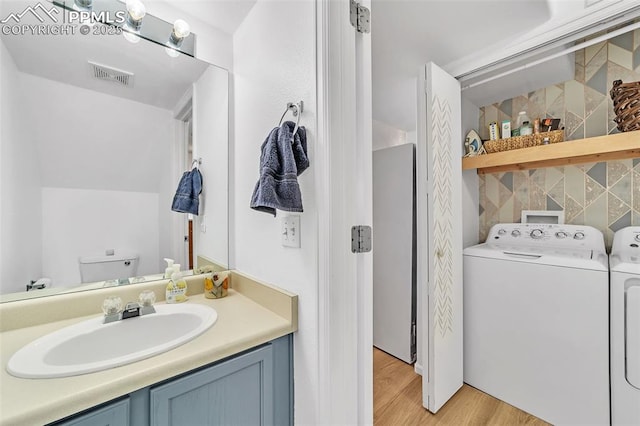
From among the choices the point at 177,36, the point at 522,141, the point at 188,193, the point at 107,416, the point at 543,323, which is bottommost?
the point at 543,323

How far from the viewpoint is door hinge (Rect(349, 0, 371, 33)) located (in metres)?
0.95

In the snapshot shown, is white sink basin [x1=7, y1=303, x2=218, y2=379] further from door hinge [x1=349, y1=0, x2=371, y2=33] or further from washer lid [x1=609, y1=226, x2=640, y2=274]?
washer lid [x1=609, y1=226, x2=640, y2=274]

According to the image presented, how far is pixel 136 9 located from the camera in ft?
3.76

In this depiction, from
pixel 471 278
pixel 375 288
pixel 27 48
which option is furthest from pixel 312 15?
pixel 375 288

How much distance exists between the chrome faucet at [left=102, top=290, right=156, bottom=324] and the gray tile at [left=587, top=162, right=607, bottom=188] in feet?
9.37

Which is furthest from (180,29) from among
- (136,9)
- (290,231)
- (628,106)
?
(628,106)

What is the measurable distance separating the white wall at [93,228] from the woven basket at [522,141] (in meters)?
2.26

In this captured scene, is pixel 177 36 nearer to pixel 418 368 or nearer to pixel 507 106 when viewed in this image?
pixel 507 106

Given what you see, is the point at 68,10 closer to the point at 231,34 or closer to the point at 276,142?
the point at 231,34

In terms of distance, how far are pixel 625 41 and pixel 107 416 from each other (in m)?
3.24

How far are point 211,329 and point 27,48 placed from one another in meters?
1.29

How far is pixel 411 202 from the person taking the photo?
2.22 metres

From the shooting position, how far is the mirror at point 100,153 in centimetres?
98

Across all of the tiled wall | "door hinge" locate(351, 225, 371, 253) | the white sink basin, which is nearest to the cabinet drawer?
the white sink basin
